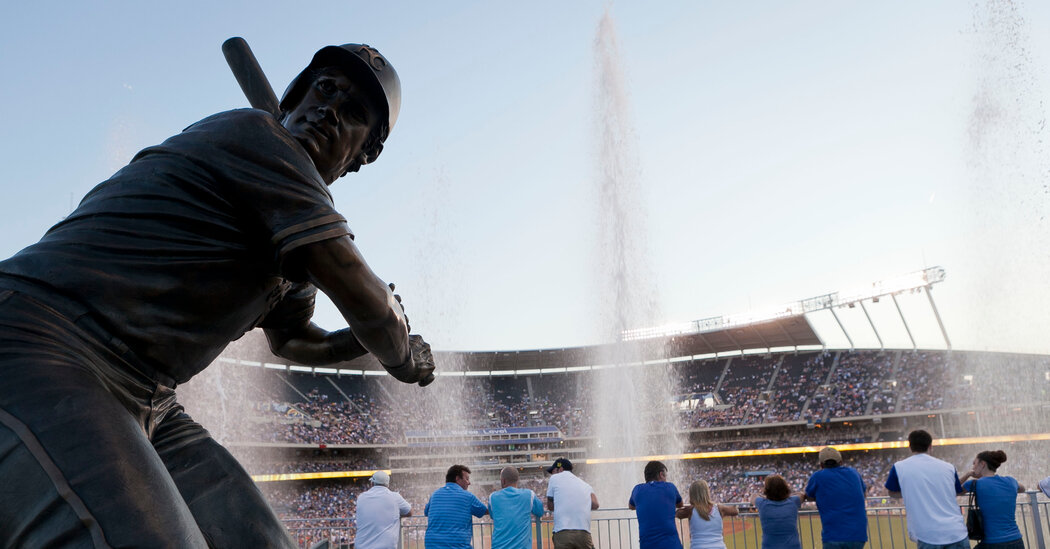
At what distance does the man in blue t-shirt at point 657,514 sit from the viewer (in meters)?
6.48

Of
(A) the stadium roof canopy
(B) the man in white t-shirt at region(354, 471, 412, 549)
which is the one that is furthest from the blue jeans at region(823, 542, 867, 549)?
(A) the stadium roof canopy

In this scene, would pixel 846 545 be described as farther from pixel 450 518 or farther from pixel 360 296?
pixel 360 296

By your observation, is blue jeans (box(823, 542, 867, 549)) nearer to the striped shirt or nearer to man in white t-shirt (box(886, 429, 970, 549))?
man in white t-shirt (box(886, 429, 970, 549))

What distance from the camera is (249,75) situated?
76.2 inches

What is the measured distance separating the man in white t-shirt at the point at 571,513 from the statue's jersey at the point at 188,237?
6076 millimetres

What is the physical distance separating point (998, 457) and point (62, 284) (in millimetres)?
7378

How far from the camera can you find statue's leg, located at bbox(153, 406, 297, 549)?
1399 mm

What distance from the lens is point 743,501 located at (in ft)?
108

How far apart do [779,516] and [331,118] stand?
627 centimetres

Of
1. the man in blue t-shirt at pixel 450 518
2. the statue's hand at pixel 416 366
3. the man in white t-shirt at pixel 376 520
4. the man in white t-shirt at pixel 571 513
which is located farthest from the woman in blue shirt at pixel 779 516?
the statue's hand at pixel 416 366

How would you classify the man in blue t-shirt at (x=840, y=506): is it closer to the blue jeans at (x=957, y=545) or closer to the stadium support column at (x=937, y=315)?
the blue jeans at (x=957, y=545)

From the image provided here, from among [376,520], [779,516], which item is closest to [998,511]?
[779,516]

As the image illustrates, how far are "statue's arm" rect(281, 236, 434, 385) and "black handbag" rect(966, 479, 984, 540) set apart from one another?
21.2 ft

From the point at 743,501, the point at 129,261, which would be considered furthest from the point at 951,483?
the point at 743,501
